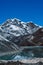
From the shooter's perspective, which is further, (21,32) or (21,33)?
(21,32)

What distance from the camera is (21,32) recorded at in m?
58.2

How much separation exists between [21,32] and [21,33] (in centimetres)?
96

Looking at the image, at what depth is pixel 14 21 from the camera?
206ft

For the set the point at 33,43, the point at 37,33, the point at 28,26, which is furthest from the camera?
the point at 28,26

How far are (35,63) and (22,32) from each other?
49.9 m

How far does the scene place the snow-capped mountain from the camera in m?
48.5

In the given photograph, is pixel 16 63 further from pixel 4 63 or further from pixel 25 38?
pixel 25 38

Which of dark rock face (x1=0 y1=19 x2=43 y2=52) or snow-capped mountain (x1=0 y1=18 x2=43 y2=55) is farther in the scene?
snow-capped mountain (x1=0 y1=18 x2=43 y2=55)

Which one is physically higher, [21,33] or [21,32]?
[21,32]

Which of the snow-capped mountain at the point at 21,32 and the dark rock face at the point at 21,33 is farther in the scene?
the snow-capped mountain at the point at 21,32

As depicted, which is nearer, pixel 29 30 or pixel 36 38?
pixel 36 38


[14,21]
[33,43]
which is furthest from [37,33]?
[14,21]

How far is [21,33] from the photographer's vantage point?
57281mm

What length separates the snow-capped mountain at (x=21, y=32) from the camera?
1908 inches
